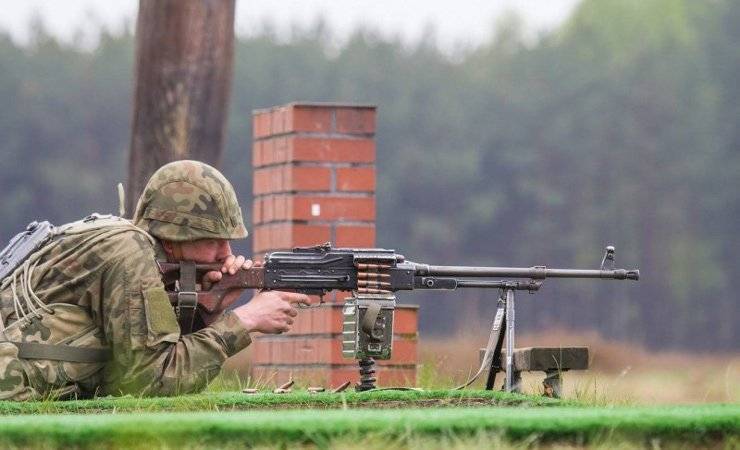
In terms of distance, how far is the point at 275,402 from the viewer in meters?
8.27

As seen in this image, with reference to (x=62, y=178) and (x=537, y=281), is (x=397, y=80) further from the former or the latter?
(x=537, y=281)

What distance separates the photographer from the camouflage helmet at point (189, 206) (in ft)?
27.3

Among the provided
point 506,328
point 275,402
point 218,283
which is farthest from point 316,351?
point 275,402

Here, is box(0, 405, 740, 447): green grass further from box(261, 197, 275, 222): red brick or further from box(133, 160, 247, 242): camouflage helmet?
box(261, 197, 275, 222): red brick

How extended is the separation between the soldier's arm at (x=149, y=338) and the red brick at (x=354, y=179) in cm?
385

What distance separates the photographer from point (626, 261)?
6688 cm

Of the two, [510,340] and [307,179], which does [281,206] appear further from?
[510,340]

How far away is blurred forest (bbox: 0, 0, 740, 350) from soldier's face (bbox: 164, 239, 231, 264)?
5633 centimetres

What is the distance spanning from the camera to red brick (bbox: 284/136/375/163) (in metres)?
12.0

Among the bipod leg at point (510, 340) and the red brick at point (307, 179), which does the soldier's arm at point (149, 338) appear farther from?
the red brick at point (307, 179)

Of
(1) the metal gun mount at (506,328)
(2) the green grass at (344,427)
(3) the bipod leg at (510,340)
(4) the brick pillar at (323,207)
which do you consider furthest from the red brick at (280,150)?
(2) the green grass at (344,427)

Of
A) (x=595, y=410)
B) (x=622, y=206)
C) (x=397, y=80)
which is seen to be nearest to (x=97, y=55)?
(x=397, y=80)

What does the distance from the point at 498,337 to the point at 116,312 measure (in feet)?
6.70

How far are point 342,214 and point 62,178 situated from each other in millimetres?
60377
